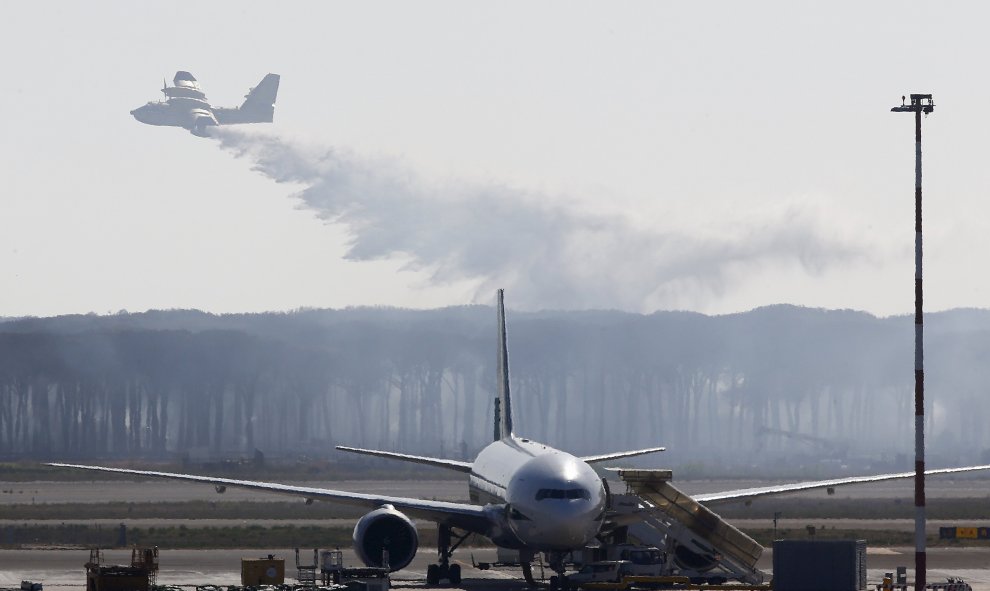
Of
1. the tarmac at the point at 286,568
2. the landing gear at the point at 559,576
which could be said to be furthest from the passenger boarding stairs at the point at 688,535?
the tarmac at the point at 286,568

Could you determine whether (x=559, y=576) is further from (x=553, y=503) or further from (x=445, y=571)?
(x=445, y=571)

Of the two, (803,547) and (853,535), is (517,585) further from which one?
(853,535)

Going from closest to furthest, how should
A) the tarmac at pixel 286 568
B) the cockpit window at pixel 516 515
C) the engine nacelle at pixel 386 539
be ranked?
the cockpit window at pixel 516 515, the engine nacelle at pixel 386 539, the tarmac at pixel 286 568

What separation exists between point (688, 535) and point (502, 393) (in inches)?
697

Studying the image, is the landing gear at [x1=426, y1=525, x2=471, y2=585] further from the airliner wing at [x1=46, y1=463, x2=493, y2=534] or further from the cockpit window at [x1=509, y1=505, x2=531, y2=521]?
the cockpit window at [x1=509, y1=505, x2=531, y2=521]

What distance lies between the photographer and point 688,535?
5491cm

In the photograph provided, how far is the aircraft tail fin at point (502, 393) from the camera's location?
6981 centimetres

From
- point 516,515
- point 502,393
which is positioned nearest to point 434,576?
point 516,515

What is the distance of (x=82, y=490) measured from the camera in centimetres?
13550

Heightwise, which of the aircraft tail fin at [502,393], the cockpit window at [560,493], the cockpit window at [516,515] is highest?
the aircraft tail fin at [502,393]

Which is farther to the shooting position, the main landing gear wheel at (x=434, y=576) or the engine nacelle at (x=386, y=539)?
the main landing gear wheel at (x=434, y=576)

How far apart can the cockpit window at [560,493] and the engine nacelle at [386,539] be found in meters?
5.91

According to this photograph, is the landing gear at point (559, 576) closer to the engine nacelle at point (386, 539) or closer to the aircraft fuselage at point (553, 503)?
the aircraft fuselage at point (553, 503)

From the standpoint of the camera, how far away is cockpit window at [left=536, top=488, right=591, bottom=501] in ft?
163
